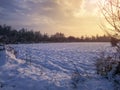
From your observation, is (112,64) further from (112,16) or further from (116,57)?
(112,16)

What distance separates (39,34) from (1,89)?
429 feet

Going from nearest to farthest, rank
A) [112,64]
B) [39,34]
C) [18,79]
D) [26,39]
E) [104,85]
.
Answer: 1. [104,85]
2. [18,79]
3. [112,64]
4. [26,39]
5. [39,34]

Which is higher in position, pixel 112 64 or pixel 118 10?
pixel 118 10

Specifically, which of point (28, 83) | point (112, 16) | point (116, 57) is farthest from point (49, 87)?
point (116, 57)

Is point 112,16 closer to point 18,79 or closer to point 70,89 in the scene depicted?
point 70,89

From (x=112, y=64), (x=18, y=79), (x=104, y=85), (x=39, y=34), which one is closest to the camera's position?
(x=104, y=85)

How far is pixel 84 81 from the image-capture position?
29.6 feet

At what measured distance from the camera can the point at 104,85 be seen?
27.5 feet

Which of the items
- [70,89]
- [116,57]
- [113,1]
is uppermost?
[113,1]

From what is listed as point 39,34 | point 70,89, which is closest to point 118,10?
point 70,89

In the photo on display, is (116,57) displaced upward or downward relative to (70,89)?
upward

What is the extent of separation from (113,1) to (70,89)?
3.91 metres

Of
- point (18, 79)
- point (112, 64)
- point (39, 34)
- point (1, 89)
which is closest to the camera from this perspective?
point (1, 89)

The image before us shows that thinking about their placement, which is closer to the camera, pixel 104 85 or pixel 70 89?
pixel 70 89
